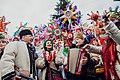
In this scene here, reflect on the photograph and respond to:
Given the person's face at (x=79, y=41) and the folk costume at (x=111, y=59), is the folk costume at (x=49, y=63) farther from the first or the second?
the folk costume at (x=111, y=59)

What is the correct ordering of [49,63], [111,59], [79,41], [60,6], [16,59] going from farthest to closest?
[60,6] < [49,63] < [79,41] < [111,59] < [16,59]

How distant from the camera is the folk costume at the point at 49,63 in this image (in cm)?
589

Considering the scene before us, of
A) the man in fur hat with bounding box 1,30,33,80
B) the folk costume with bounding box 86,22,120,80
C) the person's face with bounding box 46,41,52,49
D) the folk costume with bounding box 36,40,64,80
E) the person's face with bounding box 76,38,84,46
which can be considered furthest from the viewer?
the person's face with bounding box 46,41,52,49

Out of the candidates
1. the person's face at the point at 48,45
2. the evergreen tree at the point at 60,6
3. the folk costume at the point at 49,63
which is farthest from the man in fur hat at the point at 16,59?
the evergreen tree at the point at 60,6

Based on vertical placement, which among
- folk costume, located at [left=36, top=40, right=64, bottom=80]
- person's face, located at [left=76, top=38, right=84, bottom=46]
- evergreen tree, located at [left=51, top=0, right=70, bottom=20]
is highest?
evergreen tree, located at [left=51, top=0, right=70, bottom=20]

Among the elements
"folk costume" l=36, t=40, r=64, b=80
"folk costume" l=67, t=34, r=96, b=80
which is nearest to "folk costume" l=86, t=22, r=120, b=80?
"folk costume" l=67, t=34, r=96, b=80

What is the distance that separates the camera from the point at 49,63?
5957 millimetres

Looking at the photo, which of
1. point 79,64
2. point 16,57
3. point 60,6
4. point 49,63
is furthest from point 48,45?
point 60,6

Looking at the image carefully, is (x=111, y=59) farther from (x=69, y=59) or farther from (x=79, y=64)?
(x=69, y=59)

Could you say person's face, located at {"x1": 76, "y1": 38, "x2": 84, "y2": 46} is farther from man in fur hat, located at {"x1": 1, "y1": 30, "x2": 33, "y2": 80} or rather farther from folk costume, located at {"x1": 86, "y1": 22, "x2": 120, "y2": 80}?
man in fur hat, located at {"x1": 1, "y1": 30, "x2": 33, "y2": 80}

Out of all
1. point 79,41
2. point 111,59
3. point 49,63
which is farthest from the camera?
point 49,63

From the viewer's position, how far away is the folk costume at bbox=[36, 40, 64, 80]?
5887 mm

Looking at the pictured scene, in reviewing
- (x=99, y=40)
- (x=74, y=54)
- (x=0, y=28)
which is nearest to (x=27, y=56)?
(x=74, y=54)

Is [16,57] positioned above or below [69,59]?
above
